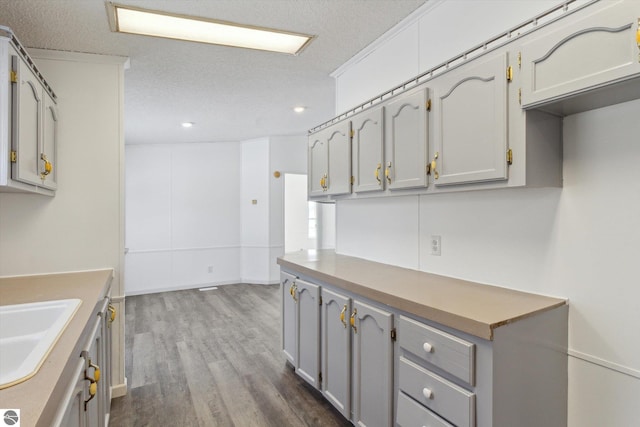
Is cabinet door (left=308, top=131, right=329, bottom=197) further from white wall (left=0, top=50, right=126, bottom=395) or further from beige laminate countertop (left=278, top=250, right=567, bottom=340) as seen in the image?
white wall (left=0, top=50, right=126, bottom=395)

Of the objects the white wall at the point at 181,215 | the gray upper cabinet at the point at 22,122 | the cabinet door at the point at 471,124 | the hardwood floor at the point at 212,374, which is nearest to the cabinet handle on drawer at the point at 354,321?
the hardwood floor at the point at 212,374

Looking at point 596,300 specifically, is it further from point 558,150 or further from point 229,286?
point 229,286

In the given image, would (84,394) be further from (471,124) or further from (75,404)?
(471,124)

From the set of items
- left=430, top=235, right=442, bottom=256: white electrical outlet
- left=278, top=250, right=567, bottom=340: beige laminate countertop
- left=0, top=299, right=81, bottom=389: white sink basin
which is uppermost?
left=430, top=235, right=442, bottom=256: white electrical outlet

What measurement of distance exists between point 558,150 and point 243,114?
3.72 m

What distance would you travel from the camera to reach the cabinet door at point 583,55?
3.52 feet

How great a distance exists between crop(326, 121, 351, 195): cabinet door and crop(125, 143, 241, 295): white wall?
155 inches

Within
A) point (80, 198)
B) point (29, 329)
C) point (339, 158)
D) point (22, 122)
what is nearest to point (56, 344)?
point (29, 329)

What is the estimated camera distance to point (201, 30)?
243 centimetres

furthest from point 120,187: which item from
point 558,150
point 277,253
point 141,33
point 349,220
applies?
point 277,253

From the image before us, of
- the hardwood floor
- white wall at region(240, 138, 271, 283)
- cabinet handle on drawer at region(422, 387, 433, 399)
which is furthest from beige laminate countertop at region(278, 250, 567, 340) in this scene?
white wall at region(240, 138, 271, 283)

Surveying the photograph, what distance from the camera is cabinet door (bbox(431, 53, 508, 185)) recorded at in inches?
57.9

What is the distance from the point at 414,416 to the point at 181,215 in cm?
A: 540

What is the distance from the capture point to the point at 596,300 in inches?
54.8
